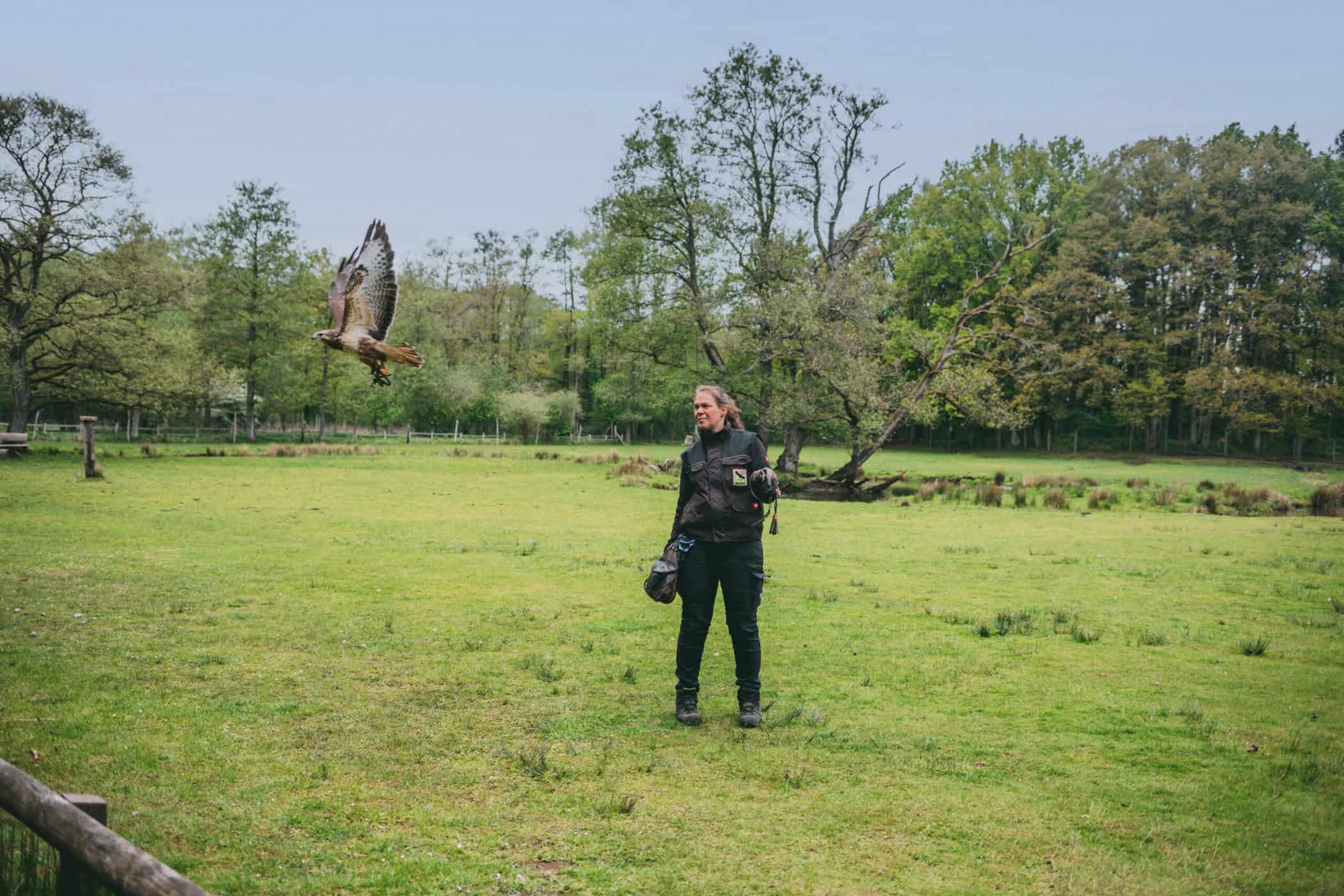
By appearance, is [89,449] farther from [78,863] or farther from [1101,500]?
[1101,500]

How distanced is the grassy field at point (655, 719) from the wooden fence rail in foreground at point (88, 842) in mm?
1334

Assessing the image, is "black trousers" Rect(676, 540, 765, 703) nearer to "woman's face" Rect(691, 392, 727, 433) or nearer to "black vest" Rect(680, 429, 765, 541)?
"black vest" Rect(680, 429, 765, 541)

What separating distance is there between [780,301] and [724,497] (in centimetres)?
2477

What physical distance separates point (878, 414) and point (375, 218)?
24039mm

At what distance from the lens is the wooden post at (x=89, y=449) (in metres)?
25.4

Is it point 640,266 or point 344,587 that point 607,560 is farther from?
point 640,266

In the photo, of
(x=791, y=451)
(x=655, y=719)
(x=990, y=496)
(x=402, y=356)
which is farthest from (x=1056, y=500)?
(x=402, y=356)

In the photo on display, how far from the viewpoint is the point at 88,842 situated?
113 inches

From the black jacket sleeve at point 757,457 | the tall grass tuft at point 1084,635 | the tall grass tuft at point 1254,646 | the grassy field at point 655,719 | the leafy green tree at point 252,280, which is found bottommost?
the grassy field at point 655,719

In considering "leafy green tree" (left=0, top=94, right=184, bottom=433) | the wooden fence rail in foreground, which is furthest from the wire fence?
the wooden fence rail in foreground

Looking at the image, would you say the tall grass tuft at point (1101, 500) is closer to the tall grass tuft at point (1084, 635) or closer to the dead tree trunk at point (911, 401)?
the dead tree trunk at point (911, 401)

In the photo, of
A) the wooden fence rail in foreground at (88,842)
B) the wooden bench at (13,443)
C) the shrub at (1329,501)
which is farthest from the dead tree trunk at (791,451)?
the wooden fence rail in foreground at (88,842)

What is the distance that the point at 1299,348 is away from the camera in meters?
53.4

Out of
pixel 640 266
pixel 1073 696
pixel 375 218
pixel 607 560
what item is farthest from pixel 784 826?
pixel 640 266
